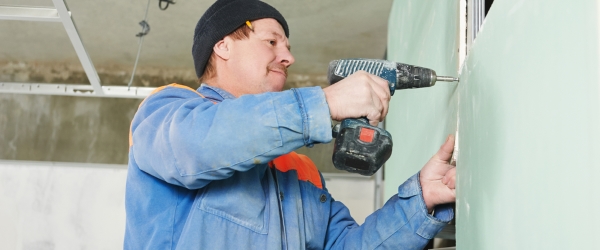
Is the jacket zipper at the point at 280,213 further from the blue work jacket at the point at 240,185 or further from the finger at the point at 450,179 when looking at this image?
the finger at the point at 450,179

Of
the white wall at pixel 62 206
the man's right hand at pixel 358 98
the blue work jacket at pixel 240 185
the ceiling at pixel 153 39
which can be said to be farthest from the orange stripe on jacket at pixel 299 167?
the white wall at pixel 62 206

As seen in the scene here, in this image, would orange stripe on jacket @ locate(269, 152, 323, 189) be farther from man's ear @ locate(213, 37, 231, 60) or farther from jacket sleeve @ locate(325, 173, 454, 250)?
man's ear @ locate(213, 37, 231, 60)

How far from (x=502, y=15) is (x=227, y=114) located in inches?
19.4

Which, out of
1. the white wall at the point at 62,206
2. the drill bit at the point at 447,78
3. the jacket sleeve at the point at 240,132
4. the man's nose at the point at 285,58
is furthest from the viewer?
the white wall at the point at 62,206

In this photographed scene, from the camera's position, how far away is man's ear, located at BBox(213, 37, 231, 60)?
1.66 meters

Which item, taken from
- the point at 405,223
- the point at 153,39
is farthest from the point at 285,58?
the point at 153,39

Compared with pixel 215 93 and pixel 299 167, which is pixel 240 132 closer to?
pixel 215 93

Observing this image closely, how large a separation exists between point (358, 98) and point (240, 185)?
0.35 meters

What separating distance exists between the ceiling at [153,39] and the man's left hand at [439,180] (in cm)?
254

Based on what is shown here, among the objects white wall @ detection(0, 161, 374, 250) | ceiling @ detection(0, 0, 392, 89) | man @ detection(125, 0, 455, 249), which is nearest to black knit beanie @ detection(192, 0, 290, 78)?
man @ detection(125, 0, 455, 249)

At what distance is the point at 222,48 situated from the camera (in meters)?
1.67

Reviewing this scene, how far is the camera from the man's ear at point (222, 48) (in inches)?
65.5

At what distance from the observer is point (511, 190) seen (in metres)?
0.95

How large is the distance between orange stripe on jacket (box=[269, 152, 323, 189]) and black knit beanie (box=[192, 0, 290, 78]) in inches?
13.2
